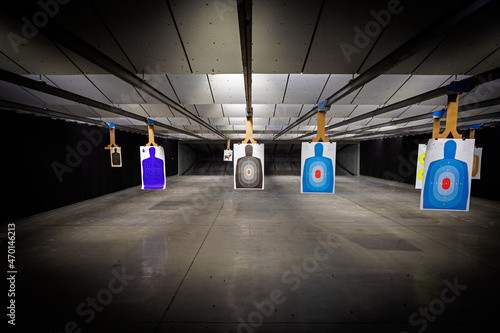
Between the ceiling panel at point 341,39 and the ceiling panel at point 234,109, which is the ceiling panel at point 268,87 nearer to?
the ceiling panel at point 341,39

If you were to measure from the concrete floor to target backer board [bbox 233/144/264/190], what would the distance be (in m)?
1.18

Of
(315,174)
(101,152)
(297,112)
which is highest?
(297,112)

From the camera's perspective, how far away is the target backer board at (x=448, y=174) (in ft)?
10.2

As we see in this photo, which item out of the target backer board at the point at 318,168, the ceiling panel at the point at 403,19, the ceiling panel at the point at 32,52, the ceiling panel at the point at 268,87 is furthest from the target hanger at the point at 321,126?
the ceiling panel at the point at 32,52

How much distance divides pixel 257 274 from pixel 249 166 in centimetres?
348

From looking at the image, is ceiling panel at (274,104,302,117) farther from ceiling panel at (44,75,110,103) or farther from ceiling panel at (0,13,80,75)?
ceiling panel at (0,13,80,75)

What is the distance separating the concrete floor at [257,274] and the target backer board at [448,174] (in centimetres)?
70

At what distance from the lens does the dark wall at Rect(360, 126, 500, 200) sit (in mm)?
7232

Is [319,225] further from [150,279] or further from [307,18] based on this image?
[307,18]

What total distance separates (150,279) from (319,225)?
321 centimetres

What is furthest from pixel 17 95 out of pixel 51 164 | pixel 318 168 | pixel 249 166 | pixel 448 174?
pixel 448 174

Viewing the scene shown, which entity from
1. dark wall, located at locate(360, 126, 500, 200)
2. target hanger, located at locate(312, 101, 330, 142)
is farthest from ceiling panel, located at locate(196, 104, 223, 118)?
dark wall, located at locate(360, 126, 500, 200)

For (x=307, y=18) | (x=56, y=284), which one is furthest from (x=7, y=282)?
(x=307, y=18)

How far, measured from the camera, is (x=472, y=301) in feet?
6.49
